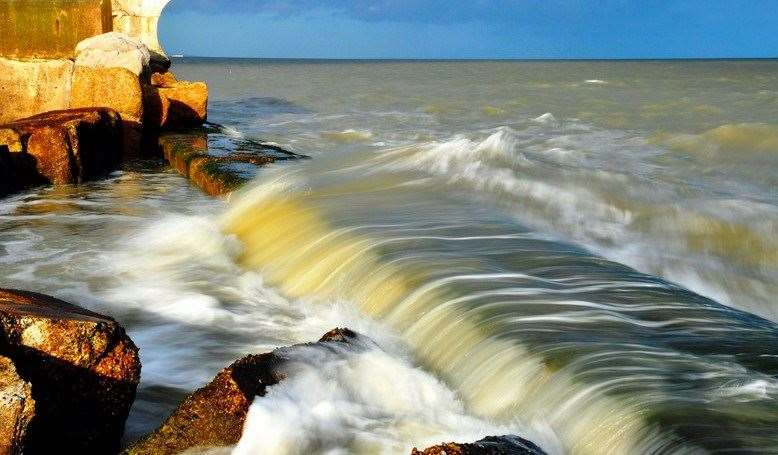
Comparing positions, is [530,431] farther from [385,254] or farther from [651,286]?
[385,254]

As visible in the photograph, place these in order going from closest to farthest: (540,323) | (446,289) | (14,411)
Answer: (14,411), (540,323), (446,289)

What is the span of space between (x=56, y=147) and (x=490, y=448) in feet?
23.2

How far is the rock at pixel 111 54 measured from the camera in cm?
974

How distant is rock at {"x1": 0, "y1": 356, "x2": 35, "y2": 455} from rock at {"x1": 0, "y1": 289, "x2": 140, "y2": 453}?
0.80 ft

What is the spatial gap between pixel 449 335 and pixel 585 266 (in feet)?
3.66

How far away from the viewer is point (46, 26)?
10.7 meters

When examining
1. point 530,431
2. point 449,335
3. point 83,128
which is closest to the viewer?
point 530,431

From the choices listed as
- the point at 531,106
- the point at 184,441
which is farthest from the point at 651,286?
the point at 531,106

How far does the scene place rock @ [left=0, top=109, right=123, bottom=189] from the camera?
8102mm

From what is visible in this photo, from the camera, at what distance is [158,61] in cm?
1259

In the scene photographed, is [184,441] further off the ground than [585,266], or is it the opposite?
[585,266]

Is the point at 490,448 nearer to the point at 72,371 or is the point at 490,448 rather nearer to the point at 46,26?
the point at 72,371

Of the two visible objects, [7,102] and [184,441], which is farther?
[7,102]

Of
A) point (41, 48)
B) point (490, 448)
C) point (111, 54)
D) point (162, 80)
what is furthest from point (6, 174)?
point (490, 448)
